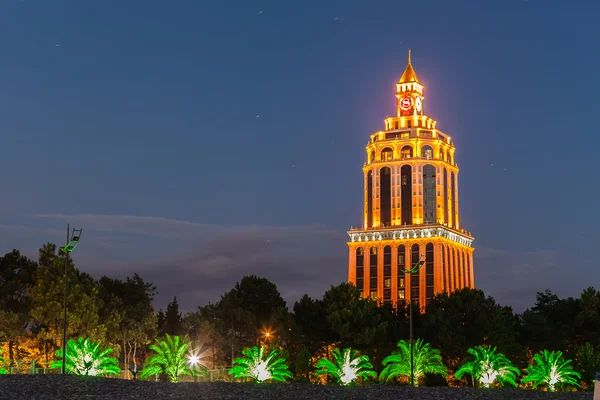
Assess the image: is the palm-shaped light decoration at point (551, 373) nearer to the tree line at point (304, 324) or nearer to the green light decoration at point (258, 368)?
the tree line at point (304, 324)

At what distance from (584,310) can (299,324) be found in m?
35.6

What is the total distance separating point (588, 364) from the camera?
93.9 meters

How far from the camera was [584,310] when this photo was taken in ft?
390

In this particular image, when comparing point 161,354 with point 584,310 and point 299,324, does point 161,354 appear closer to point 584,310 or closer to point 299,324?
point 299,324

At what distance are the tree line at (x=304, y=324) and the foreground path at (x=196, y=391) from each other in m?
34.6

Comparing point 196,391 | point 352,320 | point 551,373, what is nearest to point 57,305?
point 352,320

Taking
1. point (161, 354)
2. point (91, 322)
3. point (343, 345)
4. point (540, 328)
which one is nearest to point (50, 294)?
point (91, 322)

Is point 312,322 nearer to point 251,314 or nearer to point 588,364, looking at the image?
point 251,314

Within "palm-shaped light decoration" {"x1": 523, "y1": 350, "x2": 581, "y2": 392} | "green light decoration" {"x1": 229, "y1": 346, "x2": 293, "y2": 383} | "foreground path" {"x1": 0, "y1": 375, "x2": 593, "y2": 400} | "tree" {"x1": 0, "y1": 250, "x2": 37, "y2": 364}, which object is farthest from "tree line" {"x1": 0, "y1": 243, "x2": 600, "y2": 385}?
"foreground path" {"x1": 0, "y1": 375, "x2": 593, "y2": 400}

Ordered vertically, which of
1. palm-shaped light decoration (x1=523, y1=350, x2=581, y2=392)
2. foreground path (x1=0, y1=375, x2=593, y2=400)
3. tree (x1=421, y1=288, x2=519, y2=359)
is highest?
tree (x1=421, y1=288, x2=519, y2=359)

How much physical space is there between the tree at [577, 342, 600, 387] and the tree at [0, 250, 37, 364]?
55375mm

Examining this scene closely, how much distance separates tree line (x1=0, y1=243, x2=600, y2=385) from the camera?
93.4 m

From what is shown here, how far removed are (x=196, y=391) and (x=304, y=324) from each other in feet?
210

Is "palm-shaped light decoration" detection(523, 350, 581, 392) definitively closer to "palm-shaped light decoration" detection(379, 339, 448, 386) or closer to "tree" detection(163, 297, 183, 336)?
"palm-shaped light decoration" detection(379, 339, 448, 386)
